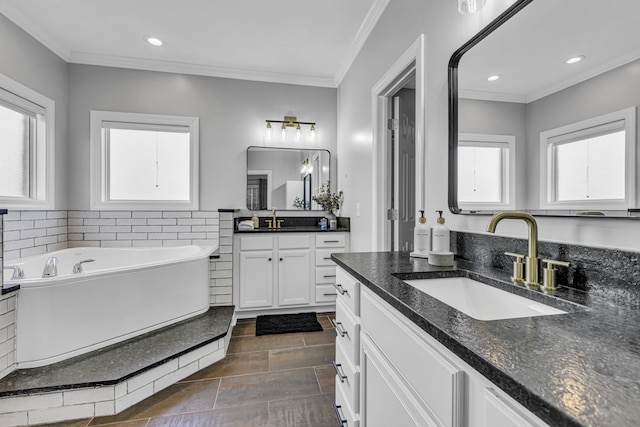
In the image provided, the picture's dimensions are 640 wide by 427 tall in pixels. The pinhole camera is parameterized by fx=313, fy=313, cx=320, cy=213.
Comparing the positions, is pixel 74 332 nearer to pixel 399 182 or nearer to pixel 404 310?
pixel 404 310

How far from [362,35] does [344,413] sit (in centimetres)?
290

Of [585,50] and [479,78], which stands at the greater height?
[479,78]

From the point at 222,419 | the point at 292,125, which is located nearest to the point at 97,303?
the point at 222,419

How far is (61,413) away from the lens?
1.73 metres

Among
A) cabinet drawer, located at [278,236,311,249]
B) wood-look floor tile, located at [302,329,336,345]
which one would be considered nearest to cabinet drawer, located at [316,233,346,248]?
cabinet drawer, located at [278,236,311,249]

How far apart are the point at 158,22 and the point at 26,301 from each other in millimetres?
2398

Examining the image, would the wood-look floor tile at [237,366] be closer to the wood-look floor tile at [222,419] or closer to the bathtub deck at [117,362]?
the bathtub deck at [117,362]

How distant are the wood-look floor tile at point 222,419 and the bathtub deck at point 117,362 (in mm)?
375

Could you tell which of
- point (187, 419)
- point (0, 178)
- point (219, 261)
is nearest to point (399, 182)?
point (219, 261)

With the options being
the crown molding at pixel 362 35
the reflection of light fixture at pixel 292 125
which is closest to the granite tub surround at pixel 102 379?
the reflection of light fixture at pixel 292 125

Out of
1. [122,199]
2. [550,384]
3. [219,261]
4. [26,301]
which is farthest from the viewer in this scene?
[122,199]

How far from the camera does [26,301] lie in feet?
6.12

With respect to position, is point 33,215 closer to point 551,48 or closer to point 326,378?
point 326,378

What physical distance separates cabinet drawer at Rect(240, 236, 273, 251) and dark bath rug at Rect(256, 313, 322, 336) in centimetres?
72
